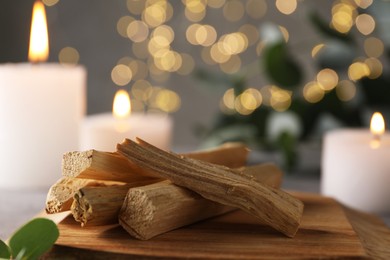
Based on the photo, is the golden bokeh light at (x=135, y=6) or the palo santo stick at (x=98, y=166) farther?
the golden bokeh light at (x=135, y=6)

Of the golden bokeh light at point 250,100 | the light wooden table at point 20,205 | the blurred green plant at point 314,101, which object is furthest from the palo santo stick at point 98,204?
the golden bokeh light at point 250,100

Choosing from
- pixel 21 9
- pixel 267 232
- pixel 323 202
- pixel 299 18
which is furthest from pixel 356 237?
pixel 21 9

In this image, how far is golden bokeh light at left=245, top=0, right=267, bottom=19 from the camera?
5.99ft

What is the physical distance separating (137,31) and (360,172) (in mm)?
1073

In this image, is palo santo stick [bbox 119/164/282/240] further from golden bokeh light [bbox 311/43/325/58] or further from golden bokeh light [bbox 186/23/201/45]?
golden bokeh light [bbox 186/23/201/45]

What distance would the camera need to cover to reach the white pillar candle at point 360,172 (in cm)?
91

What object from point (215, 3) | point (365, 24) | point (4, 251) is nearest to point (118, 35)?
point (215, 3)

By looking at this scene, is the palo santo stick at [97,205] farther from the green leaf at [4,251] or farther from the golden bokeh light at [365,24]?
the golden bokeh light at [365,24]

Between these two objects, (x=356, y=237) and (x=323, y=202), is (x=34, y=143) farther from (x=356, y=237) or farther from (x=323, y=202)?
(x=356, y=237)

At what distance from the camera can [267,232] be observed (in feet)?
1.94

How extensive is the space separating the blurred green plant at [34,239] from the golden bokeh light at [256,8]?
1399 mm

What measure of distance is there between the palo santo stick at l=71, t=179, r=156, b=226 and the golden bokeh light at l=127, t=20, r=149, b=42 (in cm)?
133

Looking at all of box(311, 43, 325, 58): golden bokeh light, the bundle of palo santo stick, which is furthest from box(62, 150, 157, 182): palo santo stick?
box(311, 43, 325, 58): golden bokeh light

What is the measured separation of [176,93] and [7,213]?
1.13 metres
